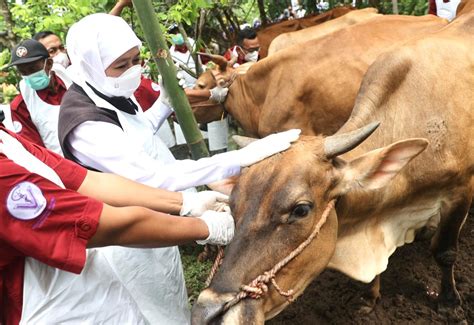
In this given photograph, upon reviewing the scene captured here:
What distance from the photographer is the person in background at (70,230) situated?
1775 millimetres

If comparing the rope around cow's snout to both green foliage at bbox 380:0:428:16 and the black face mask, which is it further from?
green foliage at bbox 380:0:428:16

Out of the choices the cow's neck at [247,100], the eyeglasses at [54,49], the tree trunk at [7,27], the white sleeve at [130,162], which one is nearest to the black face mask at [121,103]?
the white sleeve at [130,162]

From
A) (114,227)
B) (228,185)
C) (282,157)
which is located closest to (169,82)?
(228,185)

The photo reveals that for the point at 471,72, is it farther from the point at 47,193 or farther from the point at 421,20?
the point at 47,193

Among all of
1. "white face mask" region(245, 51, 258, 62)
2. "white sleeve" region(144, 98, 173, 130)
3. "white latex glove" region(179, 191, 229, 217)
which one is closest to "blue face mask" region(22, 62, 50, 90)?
"white sleeve" region(144, 98, 173, 130)

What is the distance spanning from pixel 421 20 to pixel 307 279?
436 cm

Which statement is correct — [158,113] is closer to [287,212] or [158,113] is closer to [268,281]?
[287,212]

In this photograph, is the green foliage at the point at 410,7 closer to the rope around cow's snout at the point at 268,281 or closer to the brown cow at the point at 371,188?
the brown cow at the point at 371,188

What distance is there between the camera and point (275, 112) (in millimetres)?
5824

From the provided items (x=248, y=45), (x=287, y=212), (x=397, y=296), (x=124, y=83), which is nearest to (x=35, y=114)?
(x=124, y=83)

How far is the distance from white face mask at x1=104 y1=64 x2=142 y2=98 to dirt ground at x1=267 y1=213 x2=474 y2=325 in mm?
2444

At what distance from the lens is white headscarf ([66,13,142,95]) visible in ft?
9.92

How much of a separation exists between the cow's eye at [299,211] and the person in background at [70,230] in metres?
0.35

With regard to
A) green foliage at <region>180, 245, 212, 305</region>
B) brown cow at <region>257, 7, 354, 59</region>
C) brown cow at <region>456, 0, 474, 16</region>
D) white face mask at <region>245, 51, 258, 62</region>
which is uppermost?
brown cow at <region>456, 0, 474, 16</region>
